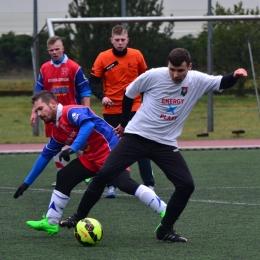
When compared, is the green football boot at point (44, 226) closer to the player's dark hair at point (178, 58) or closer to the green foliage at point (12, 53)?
the player's dark hair at point (178, 58)

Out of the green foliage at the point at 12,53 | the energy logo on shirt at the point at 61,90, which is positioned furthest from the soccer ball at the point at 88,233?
the green foliage at the point at 12,53

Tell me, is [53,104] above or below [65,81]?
above

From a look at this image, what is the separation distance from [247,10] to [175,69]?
44.4 ft

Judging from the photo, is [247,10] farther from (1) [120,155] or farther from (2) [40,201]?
(1) [120,155]

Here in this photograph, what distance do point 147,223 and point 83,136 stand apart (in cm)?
128

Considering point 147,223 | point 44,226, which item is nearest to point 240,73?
point 147,223

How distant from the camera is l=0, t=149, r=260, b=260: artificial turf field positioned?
18.3ft

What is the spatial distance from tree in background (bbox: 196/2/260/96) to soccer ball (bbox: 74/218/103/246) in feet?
38.8

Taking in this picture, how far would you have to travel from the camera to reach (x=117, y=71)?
29.5 ft

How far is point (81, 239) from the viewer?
588 cm

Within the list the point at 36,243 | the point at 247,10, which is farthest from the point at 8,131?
the point at 36,243

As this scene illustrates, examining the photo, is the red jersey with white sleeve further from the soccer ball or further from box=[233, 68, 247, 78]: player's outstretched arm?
box=[233, 68, 247, 78]: player's outstretched arm

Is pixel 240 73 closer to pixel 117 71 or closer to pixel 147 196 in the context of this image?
pixel 147 196

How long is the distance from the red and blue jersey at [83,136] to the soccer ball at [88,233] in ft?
2.14
